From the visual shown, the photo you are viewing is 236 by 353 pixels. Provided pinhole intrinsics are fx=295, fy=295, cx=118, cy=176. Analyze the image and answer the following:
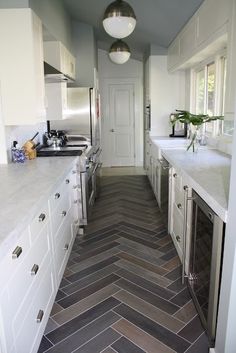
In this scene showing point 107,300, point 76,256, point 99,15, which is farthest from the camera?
point 99,15

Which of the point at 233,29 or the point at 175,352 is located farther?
the point at 233,29

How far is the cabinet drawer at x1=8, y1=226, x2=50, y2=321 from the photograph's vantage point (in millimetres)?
1269

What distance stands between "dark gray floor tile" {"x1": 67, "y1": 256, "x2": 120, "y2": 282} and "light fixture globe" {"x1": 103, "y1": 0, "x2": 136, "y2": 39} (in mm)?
2084

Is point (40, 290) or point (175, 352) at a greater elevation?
point (40, 290)

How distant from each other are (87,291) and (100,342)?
21.0 inches

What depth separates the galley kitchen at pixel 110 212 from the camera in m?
1.50

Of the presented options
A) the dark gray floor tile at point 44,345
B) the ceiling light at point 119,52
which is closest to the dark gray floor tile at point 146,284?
the dark gray floor tile at point 44,345

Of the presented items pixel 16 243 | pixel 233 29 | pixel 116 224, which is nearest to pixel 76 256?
pixel 116 224

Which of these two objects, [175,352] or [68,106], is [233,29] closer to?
[175,352]

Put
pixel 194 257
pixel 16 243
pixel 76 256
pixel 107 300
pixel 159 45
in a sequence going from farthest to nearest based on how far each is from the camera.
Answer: pixel 159 45 → pixel 76 256 → pixel 107 300 → pixel 194 257 → pixel 16 243

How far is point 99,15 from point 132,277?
12.6ft

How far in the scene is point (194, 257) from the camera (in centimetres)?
200

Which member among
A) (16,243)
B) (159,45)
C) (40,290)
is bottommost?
(40,290)

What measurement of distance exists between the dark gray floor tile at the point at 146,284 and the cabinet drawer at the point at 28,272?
851mm
